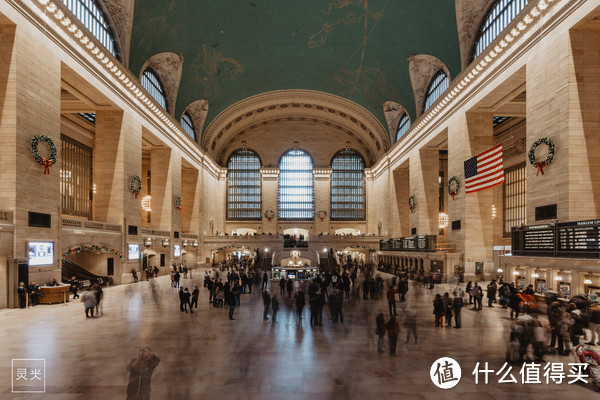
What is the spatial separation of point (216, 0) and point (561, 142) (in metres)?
20.7

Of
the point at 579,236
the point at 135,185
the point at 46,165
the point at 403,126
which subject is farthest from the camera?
the point at 403,126

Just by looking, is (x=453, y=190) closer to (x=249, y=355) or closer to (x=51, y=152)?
(x=249, y=355)

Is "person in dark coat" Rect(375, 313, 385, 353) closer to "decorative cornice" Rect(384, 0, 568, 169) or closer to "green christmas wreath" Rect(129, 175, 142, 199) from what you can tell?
"decorative cornice" Rect(384, 0, 568, 169)

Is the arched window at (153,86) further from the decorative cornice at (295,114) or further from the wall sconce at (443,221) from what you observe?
the wall sconce at (443,221)

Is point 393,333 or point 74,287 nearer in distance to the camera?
point 393,333

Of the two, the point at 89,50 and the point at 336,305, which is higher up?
the point at 89,50

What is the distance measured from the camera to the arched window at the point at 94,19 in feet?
63.5

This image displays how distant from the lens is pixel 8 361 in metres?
8.00

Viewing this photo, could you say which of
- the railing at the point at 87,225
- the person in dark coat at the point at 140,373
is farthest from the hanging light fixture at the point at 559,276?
the railing at the point at 87,225

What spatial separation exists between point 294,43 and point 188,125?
1258cm

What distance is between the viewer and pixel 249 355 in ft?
27.8

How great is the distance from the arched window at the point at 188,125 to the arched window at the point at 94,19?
1393 centimetres

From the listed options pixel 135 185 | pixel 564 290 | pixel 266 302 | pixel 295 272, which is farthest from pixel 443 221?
pixel 266 302

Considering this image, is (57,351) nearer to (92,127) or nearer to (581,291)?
(581,291)
